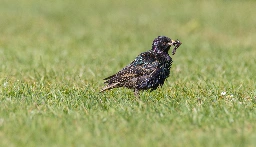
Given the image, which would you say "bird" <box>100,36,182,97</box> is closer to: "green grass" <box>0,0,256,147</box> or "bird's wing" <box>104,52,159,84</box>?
"bird's wing" <box>104,52,159,84</box>

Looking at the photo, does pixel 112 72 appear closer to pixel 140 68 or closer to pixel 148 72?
pixel 140 68

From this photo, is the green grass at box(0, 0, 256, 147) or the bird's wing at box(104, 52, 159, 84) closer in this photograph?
the green grass at box(0, 0, 256, 147)

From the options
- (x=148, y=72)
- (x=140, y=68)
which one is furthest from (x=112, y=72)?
(x=148, y=72)

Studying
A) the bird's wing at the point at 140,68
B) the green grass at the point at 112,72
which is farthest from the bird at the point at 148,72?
the green grass at the point at 112,72

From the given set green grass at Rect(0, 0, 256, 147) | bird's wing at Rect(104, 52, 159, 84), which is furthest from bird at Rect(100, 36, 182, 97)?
green grass at Rect(0, 0, 256, 147)

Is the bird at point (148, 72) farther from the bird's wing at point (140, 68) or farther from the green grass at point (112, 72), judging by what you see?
the green grass at point (112, 72)
